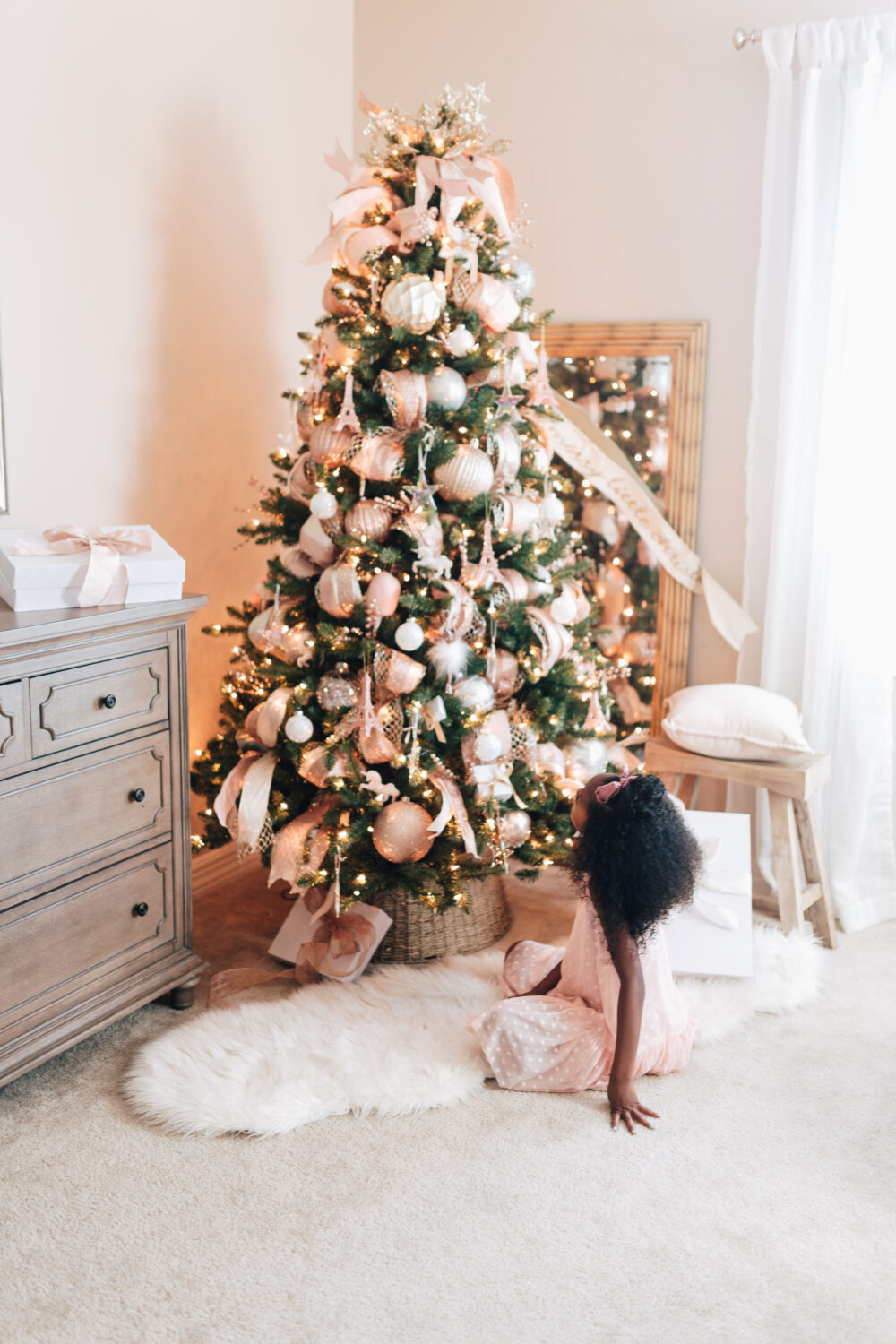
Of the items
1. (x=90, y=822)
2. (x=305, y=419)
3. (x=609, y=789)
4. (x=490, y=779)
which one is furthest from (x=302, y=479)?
(x=609, y=789)

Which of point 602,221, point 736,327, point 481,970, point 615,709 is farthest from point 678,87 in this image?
point 481,970

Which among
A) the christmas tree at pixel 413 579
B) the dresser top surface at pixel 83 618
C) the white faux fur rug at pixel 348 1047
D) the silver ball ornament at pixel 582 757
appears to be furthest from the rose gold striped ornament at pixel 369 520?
the white faux fur rug at pixel 348 1047

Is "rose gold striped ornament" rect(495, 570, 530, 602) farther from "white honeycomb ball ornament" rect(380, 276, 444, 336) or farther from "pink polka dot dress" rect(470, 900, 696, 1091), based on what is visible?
"pink polka dot dress" rect(470, 900, 696, 1091)

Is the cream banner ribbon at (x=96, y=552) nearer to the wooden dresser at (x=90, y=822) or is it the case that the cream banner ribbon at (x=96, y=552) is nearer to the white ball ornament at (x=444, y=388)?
the wooden dresser at (x=90, y=822)

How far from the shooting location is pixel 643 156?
328cm

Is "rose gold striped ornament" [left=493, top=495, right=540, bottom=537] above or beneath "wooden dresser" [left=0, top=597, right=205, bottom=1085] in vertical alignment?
above

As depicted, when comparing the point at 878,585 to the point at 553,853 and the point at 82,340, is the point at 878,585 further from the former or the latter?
the point at 82,340

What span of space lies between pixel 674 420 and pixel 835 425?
50cm

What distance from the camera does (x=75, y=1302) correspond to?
5.48ft

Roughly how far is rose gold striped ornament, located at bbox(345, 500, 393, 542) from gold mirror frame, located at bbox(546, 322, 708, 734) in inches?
47.2

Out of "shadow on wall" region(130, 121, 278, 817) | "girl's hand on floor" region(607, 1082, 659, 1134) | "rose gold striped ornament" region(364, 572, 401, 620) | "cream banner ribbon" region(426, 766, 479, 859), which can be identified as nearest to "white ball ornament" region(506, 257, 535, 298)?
"rose gold striped ornament" region(364, 572, 401, 620)

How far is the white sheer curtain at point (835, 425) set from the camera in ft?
9.62

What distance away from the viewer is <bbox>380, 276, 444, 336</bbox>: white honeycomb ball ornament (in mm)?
2473

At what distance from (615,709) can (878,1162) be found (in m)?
1.73
